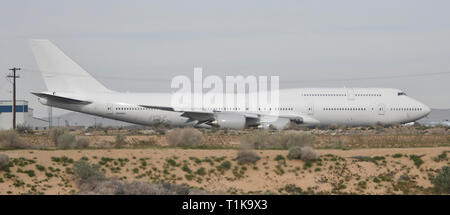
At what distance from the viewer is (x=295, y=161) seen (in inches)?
1099

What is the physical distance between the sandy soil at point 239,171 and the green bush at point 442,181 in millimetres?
533

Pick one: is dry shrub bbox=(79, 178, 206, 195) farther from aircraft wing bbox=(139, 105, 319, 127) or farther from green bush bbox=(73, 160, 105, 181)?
aircraft wing bbox=(139, 105, 319, 127)

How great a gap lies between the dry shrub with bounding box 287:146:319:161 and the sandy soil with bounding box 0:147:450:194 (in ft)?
1.16

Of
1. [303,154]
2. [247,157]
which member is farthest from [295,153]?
[247,157]

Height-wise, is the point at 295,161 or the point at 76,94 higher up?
the point at 76,94

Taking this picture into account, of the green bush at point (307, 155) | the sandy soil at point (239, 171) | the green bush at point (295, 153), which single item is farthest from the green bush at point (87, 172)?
the green bush at point (307, 155)

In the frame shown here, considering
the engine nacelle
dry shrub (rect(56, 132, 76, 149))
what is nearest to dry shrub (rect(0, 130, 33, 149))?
dry shrub (rect(56, 132, 76, 149))

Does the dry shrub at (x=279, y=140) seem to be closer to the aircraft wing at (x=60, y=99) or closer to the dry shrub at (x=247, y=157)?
the dry shrub at (x=247, y=157)

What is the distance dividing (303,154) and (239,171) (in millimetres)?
3350

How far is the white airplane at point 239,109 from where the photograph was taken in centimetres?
5266
